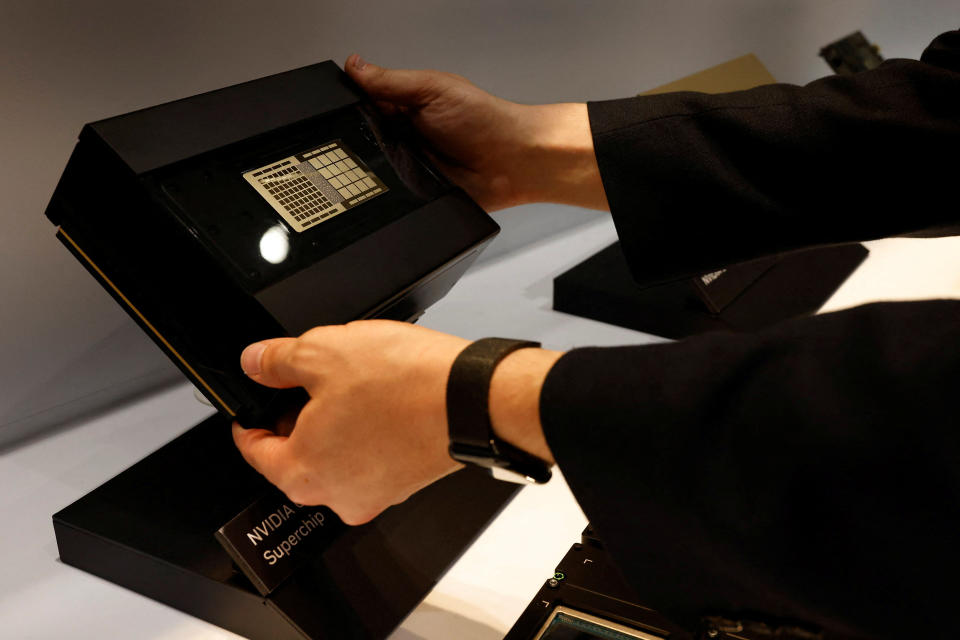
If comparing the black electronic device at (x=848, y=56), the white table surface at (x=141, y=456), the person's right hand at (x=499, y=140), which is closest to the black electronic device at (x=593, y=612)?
the white table surface at (x=141, y=456)

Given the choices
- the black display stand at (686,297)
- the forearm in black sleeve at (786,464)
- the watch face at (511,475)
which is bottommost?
the watch face at (511,475)

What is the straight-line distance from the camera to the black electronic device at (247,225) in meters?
0.66

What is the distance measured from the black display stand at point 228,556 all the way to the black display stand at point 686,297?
42 cm

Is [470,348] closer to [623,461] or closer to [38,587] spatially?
[623,461]

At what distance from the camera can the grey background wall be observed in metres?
0.89

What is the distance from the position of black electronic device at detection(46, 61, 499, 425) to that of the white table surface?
0.70 feet

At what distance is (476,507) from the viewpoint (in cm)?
83

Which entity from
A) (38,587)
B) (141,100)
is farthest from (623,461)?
(141,100)

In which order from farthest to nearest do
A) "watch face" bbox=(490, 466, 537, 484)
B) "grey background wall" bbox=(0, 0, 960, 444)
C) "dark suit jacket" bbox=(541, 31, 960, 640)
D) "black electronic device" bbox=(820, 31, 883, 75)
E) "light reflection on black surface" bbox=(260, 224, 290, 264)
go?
1. "black electronic device" bbox=(820, 31, 883, 75)
2. "grey background wall" bbox=(0, 0, 960, 444)
3. "light reflection on black surface" bbox=(260, 224, 290, 264)
4. "watch face" bbox=(490, 466, 537, 484)
5. "dark suit jacket" bbox=(541, 31, 960, 640)

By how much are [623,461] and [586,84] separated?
47.1 inches

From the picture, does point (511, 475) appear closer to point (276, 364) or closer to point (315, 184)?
point (276, 364)

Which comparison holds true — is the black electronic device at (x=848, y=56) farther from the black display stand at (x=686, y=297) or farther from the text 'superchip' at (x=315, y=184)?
the text 'superchip' at (x=315, y=184)

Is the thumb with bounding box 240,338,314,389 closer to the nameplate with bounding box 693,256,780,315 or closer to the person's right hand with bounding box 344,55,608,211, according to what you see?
the person's right hand with bounding box 344,55,608,211

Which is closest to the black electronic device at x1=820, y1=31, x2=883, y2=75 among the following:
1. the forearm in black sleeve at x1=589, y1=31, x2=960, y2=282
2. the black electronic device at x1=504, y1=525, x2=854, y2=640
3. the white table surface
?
the white table surface
